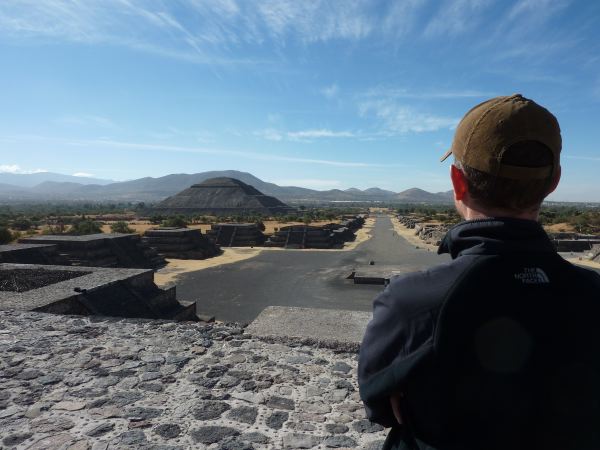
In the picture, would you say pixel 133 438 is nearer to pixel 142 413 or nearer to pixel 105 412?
pixel 142 413

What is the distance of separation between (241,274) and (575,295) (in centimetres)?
1376

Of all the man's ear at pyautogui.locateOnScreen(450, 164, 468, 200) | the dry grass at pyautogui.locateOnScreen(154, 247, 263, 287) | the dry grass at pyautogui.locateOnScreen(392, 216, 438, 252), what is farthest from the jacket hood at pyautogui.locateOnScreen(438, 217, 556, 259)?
the dry grass at pyautogui.locateOnScreen(392, 216, 438, 252)

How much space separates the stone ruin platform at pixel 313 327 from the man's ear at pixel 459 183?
2.88 metres

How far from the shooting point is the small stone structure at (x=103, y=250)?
42.7 ft

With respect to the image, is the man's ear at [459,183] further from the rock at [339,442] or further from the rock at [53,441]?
the rock at [53,441]

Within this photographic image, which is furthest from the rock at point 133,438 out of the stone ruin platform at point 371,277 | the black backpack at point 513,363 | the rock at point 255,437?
the stone ruin platform at point 371,277

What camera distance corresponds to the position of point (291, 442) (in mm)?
2699

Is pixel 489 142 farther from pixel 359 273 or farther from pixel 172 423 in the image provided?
pixel 359 273


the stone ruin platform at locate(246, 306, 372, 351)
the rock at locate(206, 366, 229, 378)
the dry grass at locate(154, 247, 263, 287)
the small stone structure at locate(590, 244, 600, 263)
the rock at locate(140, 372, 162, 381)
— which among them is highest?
the stone ruin platform at locate(246, 306, 372, 351)

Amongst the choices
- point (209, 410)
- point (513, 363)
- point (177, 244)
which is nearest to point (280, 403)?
point (209, 410)

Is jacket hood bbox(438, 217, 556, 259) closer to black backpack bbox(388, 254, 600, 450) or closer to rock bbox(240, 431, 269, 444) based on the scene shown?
black backpack bbox(388, 254, 600, 450)

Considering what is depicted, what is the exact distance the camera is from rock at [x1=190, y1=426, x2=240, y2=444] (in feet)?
8.82

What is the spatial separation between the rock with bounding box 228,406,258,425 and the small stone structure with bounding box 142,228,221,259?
16.3 meters

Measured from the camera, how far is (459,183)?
3.92 feet
